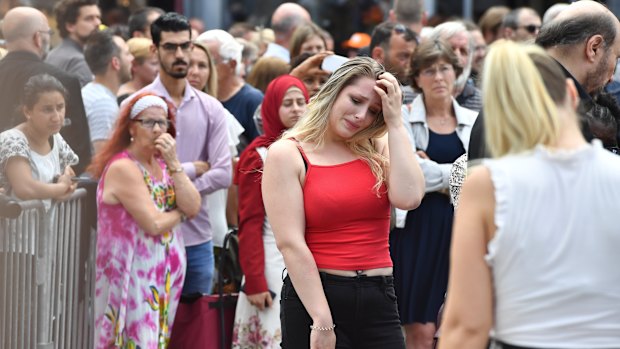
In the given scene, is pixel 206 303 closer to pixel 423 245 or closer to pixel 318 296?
pixel 423 245


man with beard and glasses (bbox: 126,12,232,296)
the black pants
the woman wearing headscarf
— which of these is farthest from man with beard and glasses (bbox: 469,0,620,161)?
man with beard and glasses (bbox: 126,12,232,296)

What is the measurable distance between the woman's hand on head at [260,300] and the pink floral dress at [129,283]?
0.47 metres

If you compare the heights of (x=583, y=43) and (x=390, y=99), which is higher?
(x=583, y=43)

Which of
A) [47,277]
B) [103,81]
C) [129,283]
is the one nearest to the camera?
[47,277]

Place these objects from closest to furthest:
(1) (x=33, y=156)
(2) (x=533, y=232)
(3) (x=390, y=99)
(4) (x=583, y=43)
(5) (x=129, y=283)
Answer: (2) (x=533, y=232) < (3) (x=390, y=99) < (4) (x=583, y=43) < (1) (x=33, y=156) < (5) (x=129, y=283)

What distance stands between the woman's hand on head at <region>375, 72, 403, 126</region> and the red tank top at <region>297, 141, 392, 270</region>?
0.26 m

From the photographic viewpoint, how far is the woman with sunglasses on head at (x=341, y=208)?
460cm

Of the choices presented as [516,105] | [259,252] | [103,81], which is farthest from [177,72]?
[516,105]

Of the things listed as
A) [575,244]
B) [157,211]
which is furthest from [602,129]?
[157,211]

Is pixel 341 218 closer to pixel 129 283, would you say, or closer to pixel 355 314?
pixel 355 314

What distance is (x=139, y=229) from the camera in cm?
659

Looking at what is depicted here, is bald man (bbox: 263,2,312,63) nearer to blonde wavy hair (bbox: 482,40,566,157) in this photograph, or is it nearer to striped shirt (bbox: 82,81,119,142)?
striped shirt (bbox: 82,81,119,142)

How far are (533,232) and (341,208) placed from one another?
1.55 m

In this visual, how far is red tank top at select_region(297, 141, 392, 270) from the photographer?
4.64 meters
